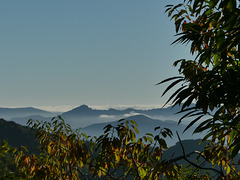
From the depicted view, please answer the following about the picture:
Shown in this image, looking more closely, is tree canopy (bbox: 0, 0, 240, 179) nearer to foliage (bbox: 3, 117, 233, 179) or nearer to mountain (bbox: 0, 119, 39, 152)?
foliage (bbox: 3, 117, 233, 179)

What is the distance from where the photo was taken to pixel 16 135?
10344 cm

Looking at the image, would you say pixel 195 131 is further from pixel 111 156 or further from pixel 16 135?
pixel 16 135

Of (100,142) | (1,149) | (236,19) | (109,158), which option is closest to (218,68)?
(236,19)

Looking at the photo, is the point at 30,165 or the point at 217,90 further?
the point at 30,165

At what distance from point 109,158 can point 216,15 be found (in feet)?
9.16

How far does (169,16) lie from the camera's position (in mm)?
4883

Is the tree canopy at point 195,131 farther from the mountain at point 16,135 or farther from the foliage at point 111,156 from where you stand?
the mountain at point 16,135

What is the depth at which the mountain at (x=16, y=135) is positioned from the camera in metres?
97.1

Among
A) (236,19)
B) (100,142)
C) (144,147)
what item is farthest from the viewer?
(144,147)

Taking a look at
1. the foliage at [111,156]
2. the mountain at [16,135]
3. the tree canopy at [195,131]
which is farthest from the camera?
the mountain at [16,135]

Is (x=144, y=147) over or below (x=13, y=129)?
over

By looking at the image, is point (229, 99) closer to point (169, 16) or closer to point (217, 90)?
point (217, 90)

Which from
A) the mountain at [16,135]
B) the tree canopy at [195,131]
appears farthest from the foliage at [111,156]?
the mountain at [16,135]

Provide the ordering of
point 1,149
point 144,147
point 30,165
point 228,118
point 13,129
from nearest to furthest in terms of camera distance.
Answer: point 228,118, point 144,147, point 30,165, point 1,149, point 13,129
